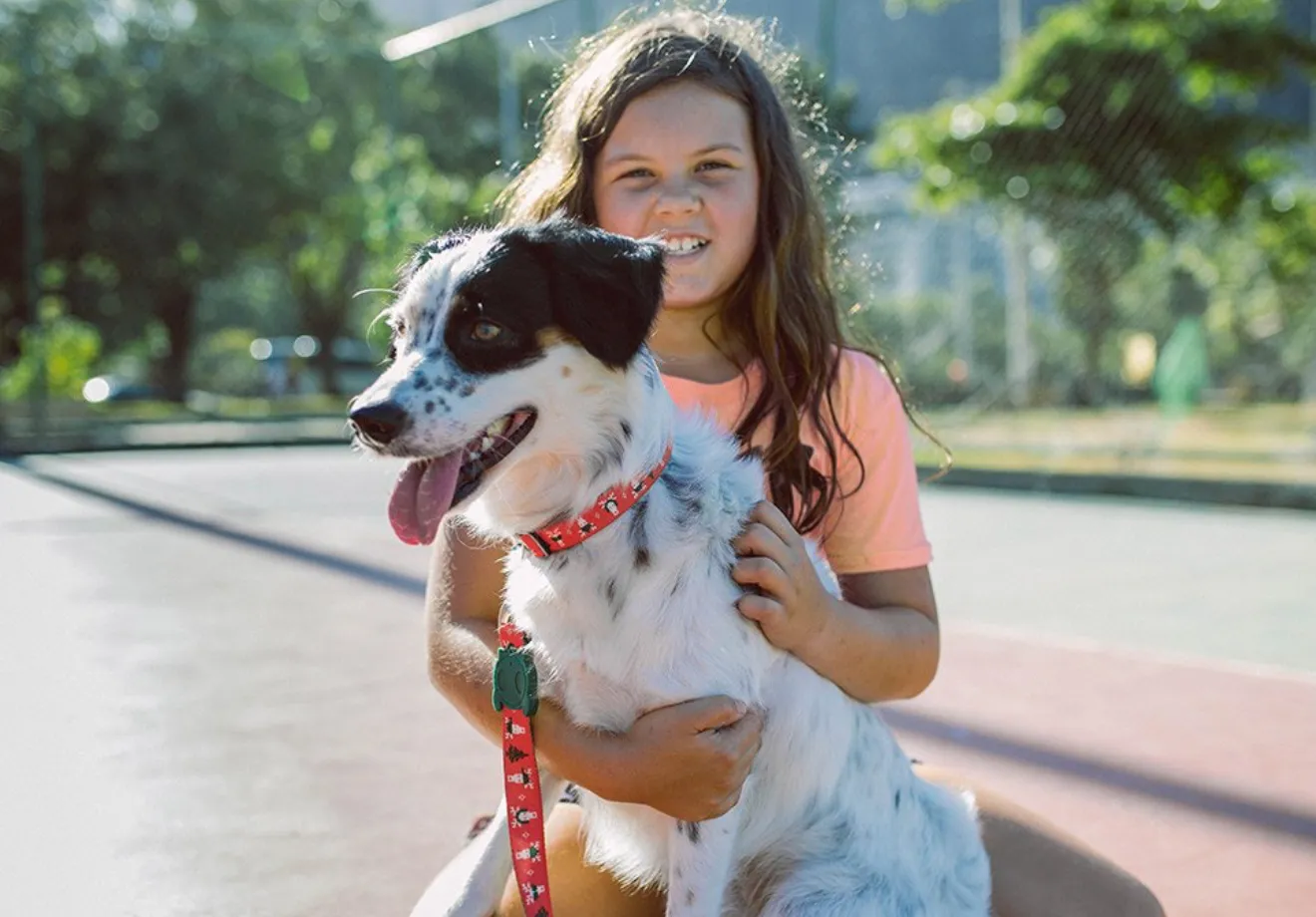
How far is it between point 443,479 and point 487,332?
23 cm

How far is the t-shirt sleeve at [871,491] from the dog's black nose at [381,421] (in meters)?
1.00

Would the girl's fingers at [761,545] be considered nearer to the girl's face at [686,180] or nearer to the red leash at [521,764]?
the red leash at [521,764]

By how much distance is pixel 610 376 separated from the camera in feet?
6.54

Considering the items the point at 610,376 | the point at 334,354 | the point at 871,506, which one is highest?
the point at 610,376

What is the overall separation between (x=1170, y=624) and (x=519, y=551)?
478 cm

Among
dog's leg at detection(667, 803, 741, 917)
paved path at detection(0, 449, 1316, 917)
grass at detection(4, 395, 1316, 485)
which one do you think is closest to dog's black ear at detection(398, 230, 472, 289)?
dog's leg at detection(667, 803, 741, 917)

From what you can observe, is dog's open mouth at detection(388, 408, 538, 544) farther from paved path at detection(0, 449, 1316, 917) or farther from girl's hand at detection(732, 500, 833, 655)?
paved path at detection(0, 449, 1316, 917)

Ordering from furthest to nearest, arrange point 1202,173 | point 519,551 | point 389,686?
1. point 1202,173
2. point 389,686
3. point 519,551

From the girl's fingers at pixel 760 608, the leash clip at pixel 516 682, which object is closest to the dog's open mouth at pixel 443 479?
the leash clip at pixel 516 682

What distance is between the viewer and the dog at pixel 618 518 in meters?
1.93

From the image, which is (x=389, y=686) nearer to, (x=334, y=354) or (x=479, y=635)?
(x=479, y=635)

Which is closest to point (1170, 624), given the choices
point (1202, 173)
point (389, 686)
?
point (389, 686)

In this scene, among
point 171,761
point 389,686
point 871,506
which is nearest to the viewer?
point 871,506

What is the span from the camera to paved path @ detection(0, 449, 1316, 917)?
3201 mm
